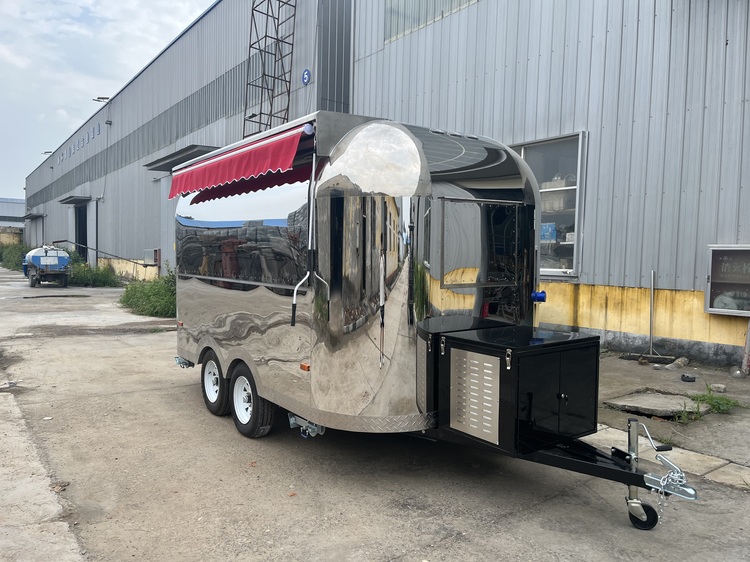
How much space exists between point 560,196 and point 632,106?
1892mm

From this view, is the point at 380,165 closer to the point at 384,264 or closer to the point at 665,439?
the point at 384,264

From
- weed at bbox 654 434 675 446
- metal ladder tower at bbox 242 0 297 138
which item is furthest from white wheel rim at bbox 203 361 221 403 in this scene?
metal ladder tower at bbox 242 0 297 138

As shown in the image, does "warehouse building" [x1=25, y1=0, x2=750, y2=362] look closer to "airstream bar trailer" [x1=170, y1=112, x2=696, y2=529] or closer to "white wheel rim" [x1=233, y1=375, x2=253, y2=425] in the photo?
"airstream bar trailer" [x1=170, y1=112, x2=696, y2=529]

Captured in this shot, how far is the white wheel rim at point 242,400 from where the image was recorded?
19.2 feet

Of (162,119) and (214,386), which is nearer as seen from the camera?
(214,386)

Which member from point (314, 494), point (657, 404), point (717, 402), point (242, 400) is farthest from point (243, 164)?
point (717, 402)

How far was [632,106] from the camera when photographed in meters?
9.48

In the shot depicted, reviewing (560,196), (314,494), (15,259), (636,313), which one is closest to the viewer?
(314,494)

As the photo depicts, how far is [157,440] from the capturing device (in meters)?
5.87

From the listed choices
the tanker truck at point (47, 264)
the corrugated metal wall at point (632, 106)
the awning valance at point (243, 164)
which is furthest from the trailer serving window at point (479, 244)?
the tanker truck at point (47, 264)

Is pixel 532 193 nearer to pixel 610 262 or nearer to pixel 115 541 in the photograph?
pixel 115 541

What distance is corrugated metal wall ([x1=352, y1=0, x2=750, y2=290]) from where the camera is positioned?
8.42m

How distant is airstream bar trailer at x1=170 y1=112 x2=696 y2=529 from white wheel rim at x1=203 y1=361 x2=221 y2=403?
58.9 inches

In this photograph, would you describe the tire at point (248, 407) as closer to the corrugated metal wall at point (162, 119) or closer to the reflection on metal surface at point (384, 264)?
the reflection on metal surface at point (384, 264)
